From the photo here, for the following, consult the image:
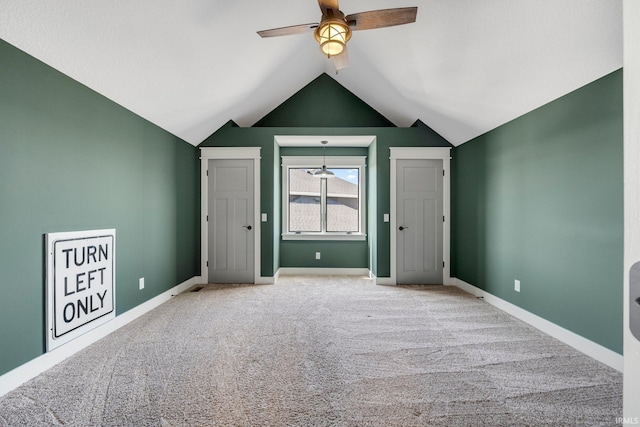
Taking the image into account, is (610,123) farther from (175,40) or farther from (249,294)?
(249,294)

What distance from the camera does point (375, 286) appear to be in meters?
4.61

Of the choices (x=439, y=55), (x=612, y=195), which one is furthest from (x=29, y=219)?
(x=612, y=195)

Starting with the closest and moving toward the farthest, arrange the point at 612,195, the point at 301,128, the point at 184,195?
1. the point at 612,195
2. the point at 184,195
3. the point at 301,128

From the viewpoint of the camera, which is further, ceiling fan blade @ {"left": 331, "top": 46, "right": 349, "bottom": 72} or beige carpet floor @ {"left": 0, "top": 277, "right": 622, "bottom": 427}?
ceiling fan blade @ {"left": 331, "top": 46, "right": 349, "bottom": 72}

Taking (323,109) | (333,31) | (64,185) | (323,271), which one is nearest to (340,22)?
(333,31)

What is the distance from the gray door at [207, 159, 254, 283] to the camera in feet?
15.6

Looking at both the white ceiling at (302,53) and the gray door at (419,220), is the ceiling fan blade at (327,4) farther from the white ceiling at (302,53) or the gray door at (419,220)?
the gray door at (419,220)

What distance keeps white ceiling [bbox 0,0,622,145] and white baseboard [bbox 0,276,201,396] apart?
2.13 meters

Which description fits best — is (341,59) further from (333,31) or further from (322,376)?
(322,376)

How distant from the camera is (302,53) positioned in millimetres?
4125

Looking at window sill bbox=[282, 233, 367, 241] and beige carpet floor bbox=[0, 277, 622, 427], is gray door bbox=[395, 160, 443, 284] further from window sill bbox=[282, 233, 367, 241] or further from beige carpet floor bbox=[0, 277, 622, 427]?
beige carpet floor bbox=[0, 277, 622, 427]

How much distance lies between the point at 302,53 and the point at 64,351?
412cm

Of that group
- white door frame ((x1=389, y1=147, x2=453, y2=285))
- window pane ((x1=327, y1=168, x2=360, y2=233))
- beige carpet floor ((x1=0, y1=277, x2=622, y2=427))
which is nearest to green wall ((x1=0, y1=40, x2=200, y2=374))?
beige carpet floor ((x1=0, y1=277, x2=622, y2=427))

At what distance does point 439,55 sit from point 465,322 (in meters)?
2.79
